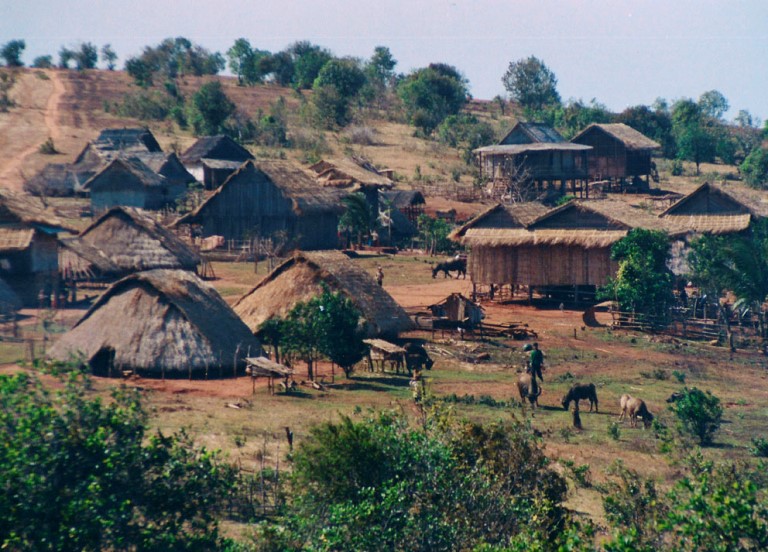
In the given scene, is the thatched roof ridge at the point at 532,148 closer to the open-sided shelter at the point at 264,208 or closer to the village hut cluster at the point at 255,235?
the village hut cluster at the point at 255,235

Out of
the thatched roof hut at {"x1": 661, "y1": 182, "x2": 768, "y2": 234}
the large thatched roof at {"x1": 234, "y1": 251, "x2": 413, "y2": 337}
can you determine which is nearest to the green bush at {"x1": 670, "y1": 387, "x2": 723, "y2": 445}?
the large thatched roof at {"x1": 234, "y1": 251, "x2": 413, "y2": 337}

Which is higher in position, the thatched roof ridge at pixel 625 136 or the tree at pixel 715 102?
the tree at pixel 715 102

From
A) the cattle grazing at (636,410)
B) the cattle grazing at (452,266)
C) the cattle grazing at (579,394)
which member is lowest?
the cattle grazing at (636,410)

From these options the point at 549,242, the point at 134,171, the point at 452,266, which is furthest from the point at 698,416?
the point at 134,171

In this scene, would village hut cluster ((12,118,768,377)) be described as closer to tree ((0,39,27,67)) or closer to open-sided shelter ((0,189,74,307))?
open-sided shelter ((0,189,74,307))

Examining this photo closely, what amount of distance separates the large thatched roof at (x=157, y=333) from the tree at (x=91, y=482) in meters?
10.1

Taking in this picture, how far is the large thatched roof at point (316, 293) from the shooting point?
26469 mm

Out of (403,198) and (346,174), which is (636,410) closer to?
(346,174)

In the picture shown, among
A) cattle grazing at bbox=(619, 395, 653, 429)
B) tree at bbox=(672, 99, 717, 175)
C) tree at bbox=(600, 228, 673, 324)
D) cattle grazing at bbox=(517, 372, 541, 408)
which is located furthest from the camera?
tree at bbox=(672, 99, 717, 175)

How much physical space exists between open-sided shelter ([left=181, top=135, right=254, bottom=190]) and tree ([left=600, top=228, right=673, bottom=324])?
29127 mm

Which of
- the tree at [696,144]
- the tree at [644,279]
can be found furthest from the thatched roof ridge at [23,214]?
the tree at [696,144]

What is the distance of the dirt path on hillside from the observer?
183ft

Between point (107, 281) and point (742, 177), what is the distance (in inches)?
1958

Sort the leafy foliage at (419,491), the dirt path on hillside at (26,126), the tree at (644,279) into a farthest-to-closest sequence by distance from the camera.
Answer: the dirt path on hillside at (26,126) < the tree at (644,279) < the leafy foliage at (419,491)
